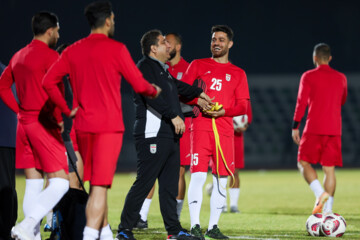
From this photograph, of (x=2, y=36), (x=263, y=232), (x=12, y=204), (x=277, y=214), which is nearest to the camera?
(x=12, y=204)

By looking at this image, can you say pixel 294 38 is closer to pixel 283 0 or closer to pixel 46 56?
pixel 283 0

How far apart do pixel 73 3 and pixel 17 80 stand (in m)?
20.9

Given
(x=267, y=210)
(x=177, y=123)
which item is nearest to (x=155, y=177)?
(x=177, y=123)

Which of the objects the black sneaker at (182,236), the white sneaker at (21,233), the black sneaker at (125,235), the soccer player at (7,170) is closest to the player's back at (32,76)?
the soccer player at (7,170)

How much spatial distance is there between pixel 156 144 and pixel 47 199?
145 cm

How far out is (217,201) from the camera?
7.96 metres

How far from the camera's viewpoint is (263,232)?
8.56m

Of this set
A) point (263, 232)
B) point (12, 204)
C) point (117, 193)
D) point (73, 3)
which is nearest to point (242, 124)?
point (263, 232)

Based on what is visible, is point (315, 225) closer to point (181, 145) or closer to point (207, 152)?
point (207, 152)

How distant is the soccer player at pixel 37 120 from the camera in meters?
6.32

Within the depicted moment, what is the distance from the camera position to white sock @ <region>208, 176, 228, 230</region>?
26.0 feet

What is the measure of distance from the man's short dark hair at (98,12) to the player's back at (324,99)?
4.72 metres

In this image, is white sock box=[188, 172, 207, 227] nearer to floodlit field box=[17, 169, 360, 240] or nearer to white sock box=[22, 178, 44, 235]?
floodlit field box=[17, 169, 360, 240]

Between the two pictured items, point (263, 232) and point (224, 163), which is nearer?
point (224, 163)
